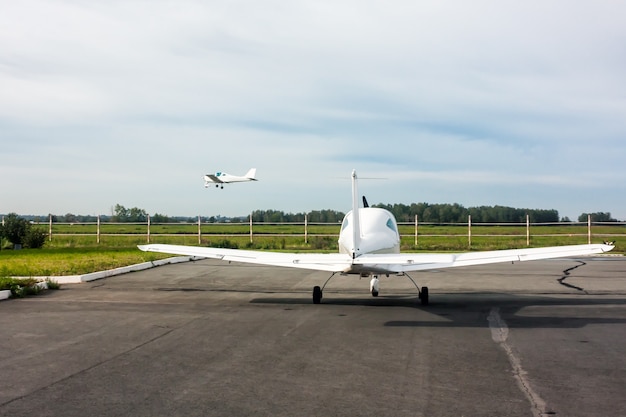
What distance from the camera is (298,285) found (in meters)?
18.8

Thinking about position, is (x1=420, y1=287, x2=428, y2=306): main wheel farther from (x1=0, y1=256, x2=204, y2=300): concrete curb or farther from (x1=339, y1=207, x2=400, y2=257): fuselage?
(x1=0, y1=256, x2=204, y2=300): concrete curb

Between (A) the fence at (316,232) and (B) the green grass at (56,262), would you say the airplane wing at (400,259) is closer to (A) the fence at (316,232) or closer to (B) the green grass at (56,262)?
(B) the green grass at (56,262)

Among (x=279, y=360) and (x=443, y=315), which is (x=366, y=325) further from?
(x=279, y=360)

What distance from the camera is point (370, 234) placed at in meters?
14.9

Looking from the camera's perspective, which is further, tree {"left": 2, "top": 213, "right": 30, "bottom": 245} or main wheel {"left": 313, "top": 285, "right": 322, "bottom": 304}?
tree {"left": 2, "top": 213, "right": 30, "bottom": 245}

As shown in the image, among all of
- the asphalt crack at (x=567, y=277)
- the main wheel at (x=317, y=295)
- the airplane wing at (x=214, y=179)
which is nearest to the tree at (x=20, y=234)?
the main wheel at (x=317, y=295)

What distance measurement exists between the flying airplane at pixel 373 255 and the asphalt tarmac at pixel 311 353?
37.3 inches

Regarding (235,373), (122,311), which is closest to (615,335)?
(235,373)

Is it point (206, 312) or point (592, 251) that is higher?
point (592, 251)

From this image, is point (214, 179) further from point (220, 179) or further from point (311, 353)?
point (311, 353)

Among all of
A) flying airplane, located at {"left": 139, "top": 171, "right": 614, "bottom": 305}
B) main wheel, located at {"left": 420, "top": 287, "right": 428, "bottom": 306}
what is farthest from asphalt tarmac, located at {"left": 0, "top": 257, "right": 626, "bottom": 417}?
flying airplane, located at {"left": 139, "top": 171, "right": 614, "bottom": 305}

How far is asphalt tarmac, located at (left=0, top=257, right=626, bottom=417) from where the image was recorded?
247 inches

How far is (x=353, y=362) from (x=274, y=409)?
7.71 feet

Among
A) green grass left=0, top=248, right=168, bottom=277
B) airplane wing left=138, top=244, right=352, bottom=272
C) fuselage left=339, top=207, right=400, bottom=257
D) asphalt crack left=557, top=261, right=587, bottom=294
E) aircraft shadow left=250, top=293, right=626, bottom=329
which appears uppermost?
fuselage left=339, top=207, right=400, bottom=257
